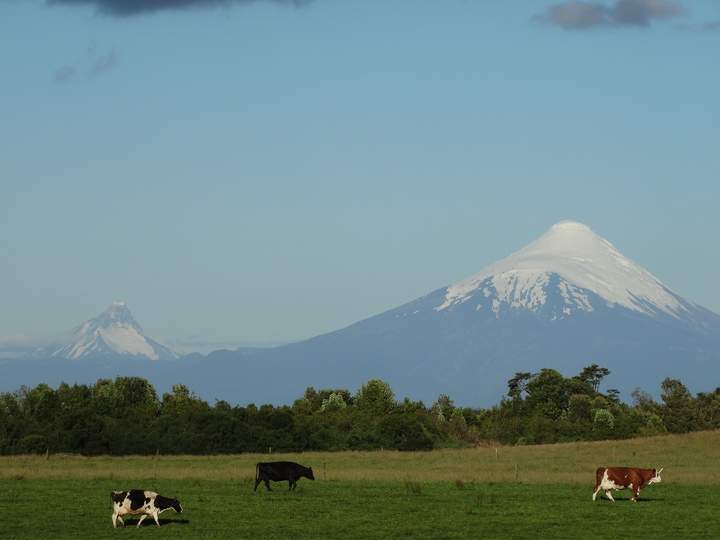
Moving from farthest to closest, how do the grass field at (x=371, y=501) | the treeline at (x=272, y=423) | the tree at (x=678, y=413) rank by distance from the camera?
the tree at (x=678, y=413) → the treeline at (x=272, y=423) → the grass field at (x=371, y=501)

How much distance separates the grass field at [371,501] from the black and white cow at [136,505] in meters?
0.37

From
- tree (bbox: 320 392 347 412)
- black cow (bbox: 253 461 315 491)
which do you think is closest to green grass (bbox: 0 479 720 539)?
black cow (bbox: 253 461 315 491)

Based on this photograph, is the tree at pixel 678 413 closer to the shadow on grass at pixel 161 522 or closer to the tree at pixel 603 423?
the tree at pixel 603 423

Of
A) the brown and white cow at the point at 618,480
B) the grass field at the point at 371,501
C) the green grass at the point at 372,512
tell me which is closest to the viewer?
the green grass at the point at 372,512

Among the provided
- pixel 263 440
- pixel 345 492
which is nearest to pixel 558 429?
pixel 263 440

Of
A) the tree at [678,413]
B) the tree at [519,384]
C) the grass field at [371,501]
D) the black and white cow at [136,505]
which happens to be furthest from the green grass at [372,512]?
the tree at [519,384]

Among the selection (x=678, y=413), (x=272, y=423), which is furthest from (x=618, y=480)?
(x=678, y=413)

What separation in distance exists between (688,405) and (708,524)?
4101 inches

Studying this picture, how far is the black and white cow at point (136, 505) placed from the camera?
3497 centimetres

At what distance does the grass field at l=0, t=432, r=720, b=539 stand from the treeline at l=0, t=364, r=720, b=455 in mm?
15369

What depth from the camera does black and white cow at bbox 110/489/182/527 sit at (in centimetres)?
3497

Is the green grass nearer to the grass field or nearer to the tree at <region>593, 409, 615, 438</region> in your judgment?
the grass field

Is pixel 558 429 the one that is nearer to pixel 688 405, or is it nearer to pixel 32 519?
pixel 688 405

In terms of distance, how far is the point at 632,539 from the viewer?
32.5 meters
